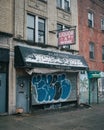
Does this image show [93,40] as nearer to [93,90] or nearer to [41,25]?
[93,90]

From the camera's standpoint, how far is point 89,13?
26.0 m

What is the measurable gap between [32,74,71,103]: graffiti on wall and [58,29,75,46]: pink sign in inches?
99.8

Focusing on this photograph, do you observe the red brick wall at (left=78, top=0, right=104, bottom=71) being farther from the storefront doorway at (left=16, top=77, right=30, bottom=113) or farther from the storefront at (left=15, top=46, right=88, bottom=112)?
the storefront doorway at (left=16, top=77, right=30, bottom=113)

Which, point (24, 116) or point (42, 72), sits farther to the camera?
point (42, 72)

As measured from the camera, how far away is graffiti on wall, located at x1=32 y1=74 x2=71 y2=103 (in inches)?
712

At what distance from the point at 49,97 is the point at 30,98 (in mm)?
2031

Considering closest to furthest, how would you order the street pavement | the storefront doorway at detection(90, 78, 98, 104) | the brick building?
1. the street pavement
2. the brick building
3. the storefront doorway at detection(90, 78, 98, 104)

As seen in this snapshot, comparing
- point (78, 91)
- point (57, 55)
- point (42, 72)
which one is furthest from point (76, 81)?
point (42, 72)

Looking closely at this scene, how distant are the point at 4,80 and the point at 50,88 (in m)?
4.36

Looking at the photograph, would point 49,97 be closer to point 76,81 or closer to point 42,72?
point 42,72

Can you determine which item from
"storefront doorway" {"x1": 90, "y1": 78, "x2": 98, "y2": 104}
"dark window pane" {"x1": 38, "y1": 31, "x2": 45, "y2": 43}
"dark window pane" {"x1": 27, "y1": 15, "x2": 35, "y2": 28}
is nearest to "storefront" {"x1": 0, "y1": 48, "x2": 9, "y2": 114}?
"dark window pane" {"x1": 27, "y1": 15, "x2": 35, "y2": 28}

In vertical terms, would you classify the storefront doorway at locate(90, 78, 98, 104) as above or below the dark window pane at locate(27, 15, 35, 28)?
below

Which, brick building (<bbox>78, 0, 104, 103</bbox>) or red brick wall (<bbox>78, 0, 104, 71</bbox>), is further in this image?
brick building (<bbox>78, 0, 104, 103</bbox>)

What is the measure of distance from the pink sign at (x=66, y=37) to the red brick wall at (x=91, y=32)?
5.01 meters
